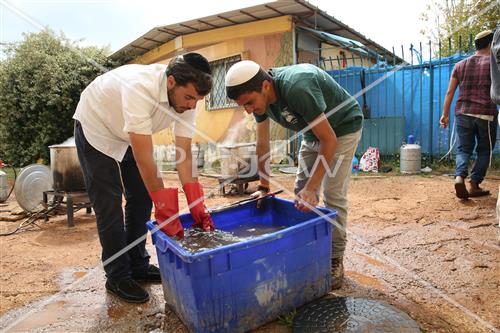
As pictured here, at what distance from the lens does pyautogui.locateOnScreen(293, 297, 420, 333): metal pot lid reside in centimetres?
179

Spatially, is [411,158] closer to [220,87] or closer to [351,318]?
[220,87]

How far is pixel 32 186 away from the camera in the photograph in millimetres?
4672

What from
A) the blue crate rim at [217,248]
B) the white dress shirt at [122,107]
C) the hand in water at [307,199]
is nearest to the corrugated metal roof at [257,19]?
the white dress shirt at [122,107]

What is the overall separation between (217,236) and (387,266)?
1311 millimetres

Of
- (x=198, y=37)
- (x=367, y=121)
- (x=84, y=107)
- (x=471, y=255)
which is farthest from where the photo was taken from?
(x=198, y=37)

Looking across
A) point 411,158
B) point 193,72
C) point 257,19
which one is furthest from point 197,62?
point 257,19

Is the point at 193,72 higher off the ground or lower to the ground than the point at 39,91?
lower

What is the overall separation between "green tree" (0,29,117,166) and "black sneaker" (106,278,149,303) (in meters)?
9.68

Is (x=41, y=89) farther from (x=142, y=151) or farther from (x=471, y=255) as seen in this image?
(x=471, y=255)

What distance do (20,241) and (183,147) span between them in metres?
2.49

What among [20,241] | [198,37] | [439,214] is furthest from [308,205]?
[198,37]

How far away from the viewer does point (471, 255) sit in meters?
2.71

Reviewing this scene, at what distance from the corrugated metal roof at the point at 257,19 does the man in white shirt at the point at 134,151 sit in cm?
567

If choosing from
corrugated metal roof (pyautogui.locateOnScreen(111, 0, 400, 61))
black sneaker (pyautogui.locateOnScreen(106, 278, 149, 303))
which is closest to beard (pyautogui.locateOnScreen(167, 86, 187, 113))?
black sneaker (pyautogui.locateOnScreen(106, 278, 149, 303))
